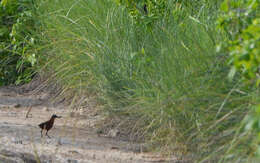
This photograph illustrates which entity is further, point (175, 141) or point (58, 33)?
point (58, 33)

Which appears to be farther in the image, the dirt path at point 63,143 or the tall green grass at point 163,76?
the dirt path at point 63,143

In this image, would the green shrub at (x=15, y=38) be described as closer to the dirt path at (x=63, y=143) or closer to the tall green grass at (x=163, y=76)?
the tall green grass at (x=163, y=76)

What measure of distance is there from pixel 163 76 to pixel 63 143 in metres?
1.19

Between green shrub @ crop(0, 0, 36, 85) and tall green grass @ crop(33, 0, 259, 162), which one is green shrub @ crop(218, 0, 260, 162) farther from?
green shrub @ crop(0, 0, 36, 85)

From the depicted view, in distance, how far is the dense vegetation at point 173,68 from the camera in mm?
3031

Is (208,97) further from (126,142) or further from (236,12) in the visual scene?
(126,142)

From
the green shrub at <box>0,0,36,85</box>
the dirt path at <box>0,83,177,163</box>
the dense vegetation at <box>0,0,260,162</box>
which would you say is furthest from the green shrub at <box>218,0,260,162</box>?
the green shrub at <box>0,0,36,85</box>

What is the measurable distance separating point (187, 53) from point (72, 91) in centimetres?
218

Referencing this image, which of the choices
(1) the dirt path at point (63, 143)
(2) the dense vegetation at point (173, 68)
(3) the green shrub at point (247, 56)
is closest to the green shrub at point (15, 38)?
(2) the dense vegetation at point (173, 68)

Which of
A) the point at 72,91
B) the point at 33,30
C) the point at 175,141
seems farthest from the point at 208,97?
the point at 33,30

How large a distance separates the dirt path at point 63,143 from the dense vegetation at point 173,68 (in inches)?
9.1

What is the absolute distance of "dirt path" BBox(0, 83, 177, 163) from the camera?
400 centimetres

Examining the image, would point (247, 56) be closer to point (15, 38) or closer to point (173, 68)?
point (173, 68)

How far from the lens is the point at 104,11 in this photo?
535cm
